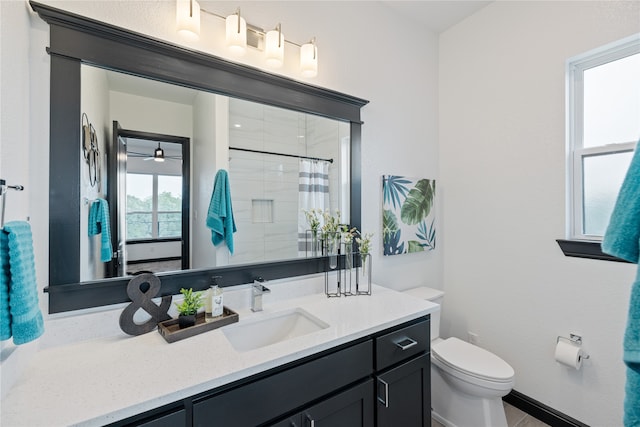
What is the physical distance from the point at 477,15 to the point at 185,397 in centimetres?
292

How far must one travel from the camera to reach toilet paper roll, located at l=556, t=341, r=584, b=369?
1644mm

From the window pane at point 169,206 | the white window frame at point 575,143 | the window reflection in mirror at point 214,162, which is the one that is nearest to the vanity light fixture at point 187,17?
the window reflection in mirror at point 214,162

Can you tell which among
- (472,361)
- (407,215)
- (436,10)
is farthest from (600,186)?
(436,10)

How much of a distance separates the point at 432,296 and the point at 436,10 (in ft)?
7.02

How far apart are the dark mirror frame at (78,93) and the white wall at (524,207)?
68.6 inches

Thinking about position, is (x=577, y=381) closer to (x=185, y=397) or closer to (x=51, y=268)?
(x=185, y=397)

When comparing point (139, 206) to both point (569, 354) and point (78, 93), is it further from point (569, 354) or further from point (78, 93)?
point (569, 354)

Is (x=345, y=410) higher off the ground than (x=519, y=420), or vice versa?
(x=345, y=410)

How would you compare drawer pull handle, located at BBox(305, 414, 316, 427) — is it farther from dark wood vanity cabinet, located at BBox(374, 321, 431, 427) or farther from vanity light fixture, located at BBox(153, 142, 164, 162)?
vanity light fixture, located at BBox(153, 142, 164, 162)

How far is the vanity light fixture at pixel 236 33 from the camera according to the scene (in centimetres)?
135

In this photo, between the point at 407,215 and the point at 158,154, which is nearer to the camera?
the point at 158,154

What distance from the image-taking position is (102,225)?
117 cm

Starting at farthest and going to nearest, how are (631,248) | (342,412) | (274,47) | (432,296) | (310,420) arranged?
(432,296)
(274,47)
(342,412)
(310,420)
(631,248)

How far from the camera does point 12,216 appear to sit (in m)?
0.86
